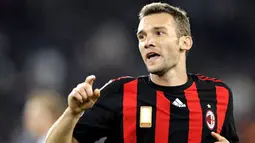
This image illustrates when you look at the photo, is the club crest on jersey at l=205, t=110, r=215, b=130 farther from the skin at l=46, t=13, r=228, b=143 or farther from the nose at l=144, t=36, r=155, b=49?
the nose at l=144, t=36, r=155, b=49

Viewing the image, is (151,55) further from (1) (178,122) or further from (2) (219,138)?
(2) (219,138)

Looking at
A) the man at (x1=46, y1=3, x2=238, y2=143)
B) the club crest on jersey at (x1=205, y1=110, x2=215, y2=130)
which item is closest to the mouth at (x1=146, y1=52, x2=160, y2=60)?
the man at (x1=46, y1=3, x2=238, y2=143)

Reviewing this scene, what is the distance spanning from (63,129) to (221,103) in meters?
0.91

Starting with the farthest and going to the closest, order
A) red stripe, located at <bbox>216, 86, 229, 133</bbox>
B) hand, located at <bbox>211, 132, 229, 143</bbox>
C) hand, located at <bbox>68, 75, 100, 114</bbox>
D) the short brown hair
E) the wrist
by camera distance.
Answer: the short brown hair
red stripe, located at <bbox>216, 86, 229, 133</bbox>
hand, located at <bbox>211, 132, 229, 143</bbox>
the wrist
hand, located at <bbox>68, 75, 100, 114</bbox>

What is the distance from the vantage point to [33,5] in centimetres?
707

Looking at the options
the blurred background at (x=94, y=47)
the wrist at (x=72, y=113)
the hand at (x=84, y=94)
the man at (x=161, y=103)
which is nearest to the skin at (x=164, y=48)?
the man at (x=161, y=103)

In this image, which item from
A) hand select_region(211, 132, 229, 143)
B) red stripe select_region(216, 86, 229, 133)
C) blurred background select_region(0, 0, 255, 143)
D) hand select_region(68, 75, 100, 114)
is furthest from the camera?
blurred background select_region(0, 0, 255, 143)

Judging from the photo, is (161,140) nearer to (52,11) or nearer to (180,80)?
(180,80)

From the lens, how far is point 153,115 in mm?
2508

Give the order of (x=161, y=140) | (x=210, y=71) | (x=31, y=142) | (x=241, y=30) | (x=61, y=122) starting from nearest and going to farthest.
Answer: (x=61, y=122), (x=161, y=140), (x=31, y=142), (x=210, y=71), (x=241, y=30)

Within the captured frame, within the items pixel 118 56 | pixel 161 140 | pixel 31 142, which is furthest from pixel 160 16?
pixel 118 56

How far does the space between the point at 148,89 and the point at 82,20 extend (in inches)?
171

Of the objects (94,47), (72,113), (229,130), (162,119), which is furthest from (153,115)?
(94,47)

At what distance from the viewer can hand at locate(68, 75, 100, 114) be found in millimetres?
1956
